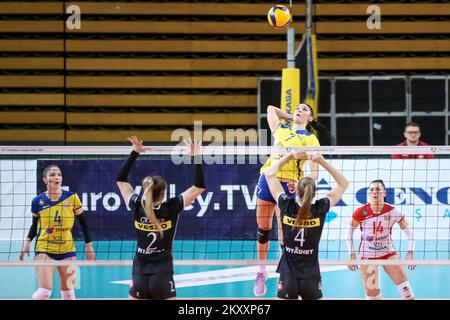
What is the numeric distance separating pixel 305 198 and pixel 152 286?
1.38 metres

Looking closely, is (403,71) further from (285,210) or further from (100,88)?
(285,210)

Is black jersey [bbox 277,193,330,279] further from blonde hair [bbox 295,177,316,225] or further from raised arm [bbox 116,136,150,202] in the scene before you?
raised arm [bbox 116,136,150,202]

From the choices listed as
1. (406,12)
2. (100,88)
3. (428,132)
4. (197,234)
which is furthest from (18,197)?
(406,12)

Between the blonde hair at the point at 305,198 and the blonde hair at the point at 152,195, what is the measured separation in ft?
3.56

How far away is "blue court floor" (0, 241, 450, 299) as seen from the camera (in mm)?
8672

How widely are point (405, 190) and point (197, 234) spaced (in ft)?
10.5

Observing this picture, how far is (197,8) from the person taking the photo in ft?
54.5

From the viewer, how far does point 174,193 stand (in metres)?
11.6

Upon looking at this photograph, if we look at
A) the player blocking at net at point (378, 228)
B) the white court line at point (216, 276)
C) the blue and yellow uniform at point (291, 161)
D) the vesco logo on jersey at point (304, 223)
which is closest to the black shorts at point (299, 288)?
the vesco logo on jersey at point (304, 223)

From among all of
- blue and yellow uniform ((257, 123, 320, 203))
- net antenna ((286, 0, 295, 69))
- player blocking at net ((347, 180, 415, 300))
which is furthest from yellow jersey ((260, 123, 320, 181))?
net antenna ((286, 0, 295, 69))

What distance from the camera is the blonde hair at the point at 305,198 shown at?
6035 millimetres

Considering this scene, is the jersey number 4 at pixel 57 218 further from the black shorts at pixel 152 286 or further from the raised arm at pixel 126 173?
the black shorts at pixel 152 286

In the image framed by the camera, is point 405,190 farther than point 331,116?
No

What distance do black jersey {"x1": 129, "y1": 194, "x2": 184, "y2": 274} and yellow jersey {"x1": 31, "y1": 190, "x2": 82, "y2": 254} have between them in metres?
1.63
